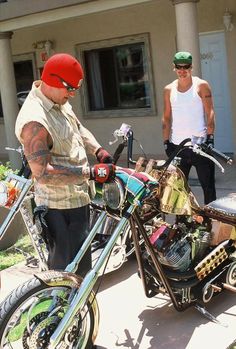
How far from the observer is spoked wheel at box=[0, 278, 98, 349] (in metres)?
2.72

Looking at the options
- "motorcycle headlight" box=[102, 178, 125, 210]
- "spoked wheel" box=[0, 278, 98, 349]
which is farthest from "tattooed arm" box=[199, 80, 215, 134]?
"spoked wheel" box=[0, 278, 98, 349]

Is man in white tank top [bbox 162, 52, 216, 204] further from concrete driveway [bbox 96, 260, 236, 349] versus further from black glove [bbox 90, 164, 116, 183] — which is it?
black glove [bbox 90, 164, 116, 183]

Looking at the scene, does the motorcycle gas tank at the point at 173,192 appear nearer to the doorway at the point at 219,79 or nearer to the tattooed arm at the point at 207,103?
the tattooed arm at the point at 207,103

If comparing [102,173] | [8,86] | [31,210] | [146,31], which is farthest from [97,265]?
[146,31]

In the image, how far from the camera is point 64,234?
3.21 metres

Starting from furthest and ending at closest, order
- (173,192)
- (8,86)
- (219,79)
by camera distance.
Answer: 1. (8,86)
2. (219,79)
3. (173,192)

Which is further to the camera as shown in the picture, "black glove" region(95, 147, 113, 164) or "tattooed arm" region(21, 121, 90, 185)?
"black glove" region(95, 147, 113, 164)

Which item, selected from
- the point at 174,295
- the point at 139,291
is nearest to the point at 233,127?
the point at 139,291

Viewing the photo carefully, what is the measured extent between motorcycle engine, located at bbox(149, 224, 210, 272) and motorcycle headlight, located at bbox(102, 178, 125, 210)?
2.04ft

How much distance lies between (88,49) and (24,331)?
8226mm

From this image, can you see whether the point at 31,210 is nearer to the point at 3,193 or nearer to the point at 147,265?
the point at 3,193

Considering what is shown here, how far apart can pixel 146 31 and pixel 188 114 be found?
493 cm

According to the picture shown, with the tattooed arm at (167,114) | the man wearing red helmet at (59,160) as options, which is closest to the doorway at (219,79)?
the tattooed arm at (167,114)

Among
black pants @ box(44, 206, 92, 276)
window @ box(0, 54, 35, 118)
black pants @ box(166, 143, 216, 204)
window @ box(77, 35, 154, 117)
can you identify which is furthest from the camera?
window @ box(0, 54, 35, 118)
